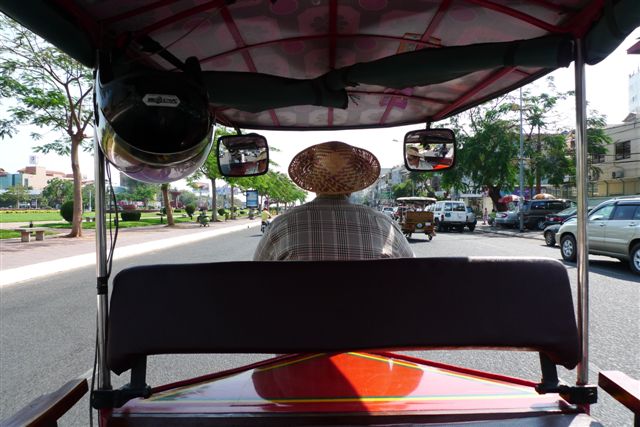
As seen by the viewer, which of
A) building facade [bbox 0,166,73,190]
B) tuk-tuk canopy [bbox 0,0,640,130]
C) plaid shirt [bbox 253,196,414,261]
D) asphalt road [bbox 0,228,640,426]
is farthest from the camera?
building facade [bbox 0,166,73,190]

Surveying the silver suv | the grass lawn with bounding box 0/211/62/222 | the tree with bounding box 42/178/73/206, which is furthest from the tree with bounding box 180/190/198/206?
the silver suv

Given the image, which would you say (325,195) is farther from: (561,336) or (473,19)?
(561,336)

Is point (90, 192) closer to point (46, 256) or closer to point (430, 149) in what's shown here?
point (46, 256)

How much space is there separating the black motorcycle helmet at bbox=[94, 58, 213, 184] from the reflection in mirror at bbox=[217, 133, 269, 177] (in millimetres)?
1403

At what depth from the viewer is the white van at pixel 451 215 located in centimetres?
2491

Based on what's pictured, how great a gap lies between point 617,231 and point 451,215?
15.1 m

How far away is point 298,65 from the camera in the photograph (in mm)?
2945

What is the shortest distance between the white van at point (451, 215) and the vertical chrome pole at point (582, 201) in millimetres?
23931

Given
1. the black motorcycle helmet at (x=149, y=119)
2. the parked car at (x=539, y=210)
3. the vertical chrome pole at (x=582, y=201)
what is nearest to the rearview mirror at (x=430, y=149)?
the vertical chrome pole at (x=582, y=201)

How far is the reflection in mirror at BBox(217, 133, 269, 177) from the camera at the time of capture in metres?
3.24

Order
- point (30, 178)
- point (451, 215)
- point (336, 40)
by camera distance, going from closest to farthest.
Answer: point (336, 40), point (451, 215), point (30, 178)

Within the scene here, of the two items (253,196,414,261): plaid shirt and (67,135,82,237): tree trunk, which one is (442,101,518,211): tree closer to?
(67,135,82,237): tree trunk

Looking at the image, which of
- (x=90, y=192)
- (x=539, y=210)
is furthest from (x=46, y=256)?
(x=539, y=210)

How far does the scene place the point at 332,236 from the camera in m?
2.12
